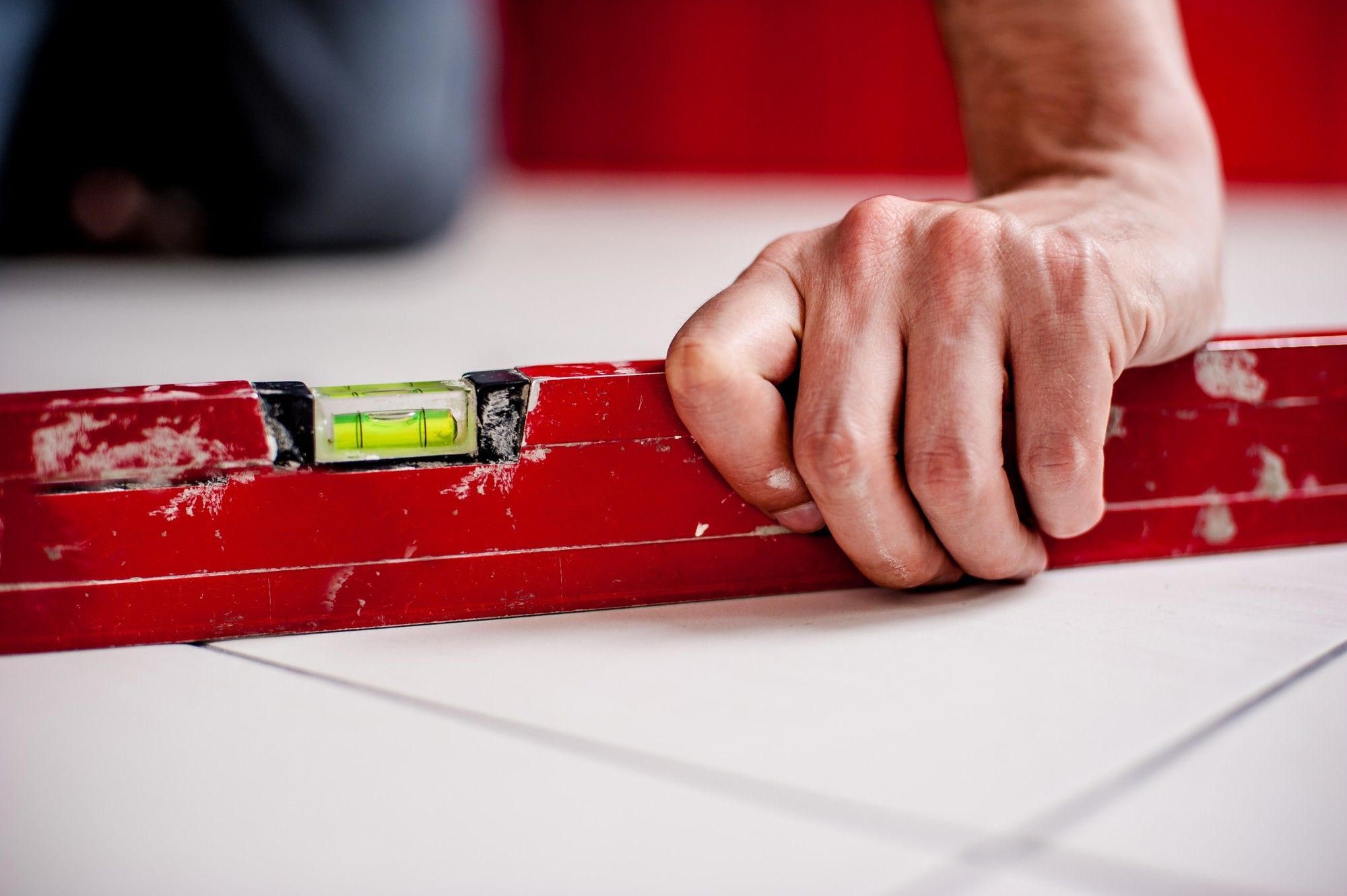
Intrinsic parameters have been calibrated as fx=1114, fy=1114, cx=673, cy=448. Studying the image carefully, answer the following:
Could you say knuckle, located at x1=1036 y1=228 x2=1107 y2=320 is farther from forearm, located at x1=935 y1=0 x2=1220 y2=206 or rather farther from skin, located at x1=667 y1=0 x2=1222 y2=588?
forearm, located at x1=935 y1=0 x2=1220 y2=206

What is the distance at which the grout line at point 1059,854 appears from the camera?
1.39 feet

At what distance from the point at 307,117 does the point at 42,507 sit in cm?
183

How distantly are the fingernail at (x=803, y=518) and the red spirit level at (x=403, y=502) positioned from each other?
0.01 metres

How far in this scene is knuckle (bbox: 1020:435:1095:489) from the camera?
68 centimetres

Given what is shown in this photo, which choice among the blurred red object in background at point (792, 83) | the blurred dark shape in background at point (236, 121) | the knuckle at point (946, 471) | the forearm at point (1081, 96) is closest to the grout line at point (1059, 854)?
the knuckle at point (946, 471)

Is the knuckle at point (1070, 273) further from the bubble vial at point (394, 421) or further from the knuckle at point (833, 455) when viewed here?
→ the bubble vial at point (394, 421)

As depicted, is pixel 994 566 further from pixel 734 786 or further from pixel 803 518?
pixel 734 786

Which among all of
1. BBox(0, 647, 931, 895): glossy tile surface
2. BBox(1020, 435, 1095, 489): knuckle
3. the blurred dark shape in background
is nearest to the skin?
BBox(1020, 435, 1095, 489): knuckle

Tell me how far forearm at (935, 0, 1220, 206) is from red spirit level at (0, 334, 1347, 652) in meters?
0.19

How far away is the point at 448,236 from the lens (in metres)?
3.46

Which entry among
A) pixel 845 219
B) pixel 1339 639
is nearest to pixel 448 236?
pixel 845 219

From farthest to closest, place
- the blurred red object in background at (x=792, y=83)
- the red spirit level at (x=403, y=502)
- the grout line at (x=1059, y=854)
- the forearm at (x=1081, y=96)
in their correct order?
the blurred red object in background at (x=792, y=83), the forearm at (x=1081, y=96), the red spirit level at (x=403, y=502), the grout line at (x=1059, y=854)

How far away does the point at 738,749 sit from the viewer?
53 centimetres

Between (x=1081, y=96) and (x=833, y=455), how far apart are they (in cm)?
51
